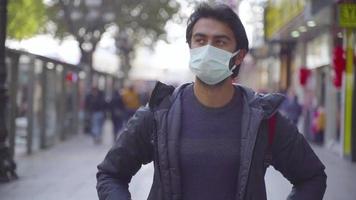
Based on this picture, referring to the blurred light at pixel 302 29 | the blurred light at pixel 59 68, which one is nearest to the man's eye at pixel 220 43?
the blurred light at pixel 59 68

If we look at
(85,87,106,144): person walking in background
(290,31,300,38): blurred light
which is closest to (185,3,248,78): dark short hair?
(85,87,106,144): person walking in background

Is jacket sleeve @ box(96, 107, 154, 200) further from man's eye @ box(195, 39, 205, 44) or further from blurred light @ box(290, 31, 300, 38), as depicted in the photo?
blurred light @ box(290, 31, 300, 38)

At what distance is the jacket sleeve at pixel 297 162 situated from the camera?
2740 mm

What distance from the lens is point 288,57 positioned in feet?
107

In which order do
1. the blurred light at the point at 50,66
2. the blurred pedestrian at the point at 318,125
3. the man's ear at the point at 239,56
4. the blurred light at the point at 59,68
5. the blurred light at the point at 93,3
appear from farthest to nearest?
the blurred light at the point at 93,3 → the blurred light at the point at 59,68 → the blurred light at the point at 50,66 → the blurred pedestrian at the point at 318,125 → the man's ear at the point at 239,56

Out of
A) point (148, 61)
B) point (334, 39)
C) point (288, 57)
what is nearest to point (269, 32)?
point (288, 57)

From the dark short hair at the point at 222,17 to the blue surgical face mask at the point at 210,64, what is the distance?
78 mm

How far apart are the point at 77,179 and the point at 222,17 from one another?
10.4 meters

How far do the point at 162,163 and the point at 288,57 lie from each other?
30.2 meters

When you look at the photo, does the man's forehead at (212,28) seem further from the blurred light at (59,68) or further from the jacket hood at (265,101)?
the blurred light at (59,68)

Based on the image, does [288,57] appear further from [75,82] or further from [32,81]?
[32,81]

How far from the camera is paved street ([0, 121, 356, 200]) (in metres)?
10.8

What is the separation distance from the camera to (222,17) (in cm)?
275

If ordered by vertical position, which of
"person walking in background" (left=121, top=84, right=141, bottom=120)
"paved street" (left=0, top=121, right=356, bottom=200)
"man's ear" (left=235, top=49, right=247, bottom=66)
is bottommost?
"paved street" (left=0, top=121, right=356, bottom=200)
